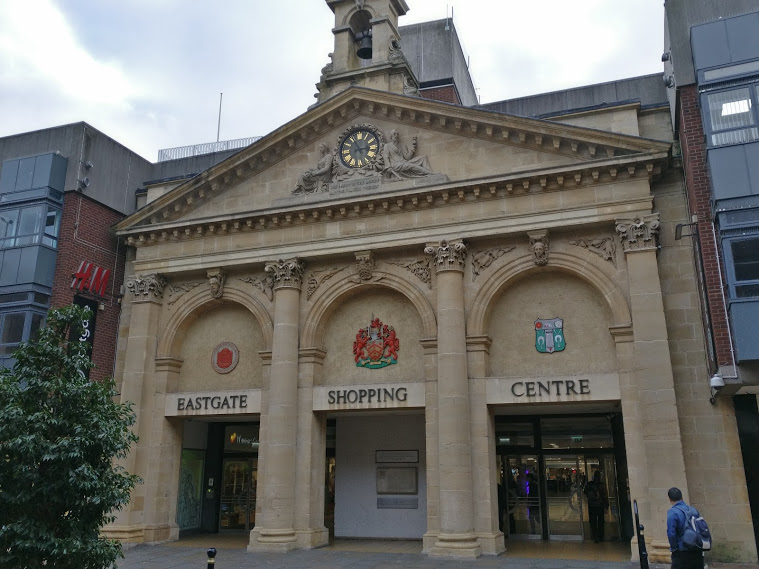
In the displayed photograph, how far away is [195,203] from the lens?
23.2 m

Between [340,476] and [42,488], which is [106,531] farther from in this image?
[42,488]

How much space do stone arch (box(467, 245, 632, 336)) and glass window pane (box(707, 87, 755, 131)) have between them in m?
4.54

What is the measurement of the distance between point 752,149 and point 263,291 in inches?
566

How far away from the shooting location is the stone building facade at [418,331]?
1766 cm

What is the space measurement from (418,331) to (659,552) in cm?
859

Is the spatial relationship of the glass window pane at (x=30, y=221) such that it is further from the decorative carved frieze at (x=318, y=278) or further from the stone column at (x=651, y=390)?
the stone column at (x=651, y=390)

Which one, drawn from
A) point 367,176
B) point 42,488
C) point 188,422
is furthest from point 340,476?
point 42,488

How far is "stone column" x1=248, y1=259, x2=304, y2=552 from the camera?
19.0 m

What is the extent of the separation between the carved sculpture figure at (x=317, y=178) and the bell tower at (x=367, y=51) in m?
2.86

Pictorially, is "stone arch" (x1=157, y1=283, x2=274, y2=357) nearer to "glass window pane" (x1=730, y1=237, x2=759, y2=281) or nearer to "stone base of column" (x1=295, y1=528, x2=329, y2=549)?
"stone base of column" (x1=295, y1=528, x2=329, y2=549)

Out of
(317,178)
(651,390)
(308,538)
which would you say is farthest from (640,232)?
(308,538)

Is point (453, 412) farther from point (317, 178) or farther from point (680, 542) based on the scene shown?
point (317, 178)

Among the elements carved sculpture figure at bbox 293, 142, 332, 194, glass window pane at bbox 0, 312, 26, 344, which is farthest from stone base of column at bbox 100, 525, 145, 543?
carved sculpture figure at bbox 293, 142, 332, 194

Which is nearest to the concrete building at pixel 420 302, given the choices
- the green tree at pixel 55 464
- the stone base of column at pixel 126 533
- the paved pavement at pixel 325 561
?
the stone base of column at pixel 126 533
